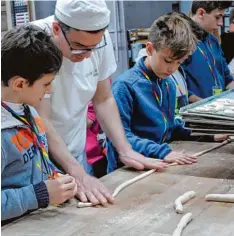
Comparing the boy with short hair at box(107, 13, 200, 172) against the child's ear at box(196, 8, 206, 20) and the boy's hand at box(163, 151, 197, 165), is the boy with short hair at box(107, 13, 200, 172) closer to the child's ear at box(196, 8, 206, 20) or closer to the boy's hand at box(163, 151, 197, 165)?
the boy's hand at box(163, 151, 197, 165)

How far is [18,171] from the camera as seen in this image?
3.92 feet

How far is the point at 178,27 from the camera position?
5.94 feet

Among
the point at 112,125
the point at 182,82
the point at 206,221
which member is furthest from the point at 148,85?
the point at 206,221

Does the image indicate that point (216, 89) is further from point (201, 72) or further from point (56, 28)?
point (56, 28)

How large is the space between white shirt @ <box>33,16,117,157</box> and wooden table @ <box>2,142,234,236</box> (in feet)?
1.31

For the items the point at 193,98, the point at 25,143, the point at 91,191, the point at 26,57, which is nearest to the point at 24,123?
the point at 25,143

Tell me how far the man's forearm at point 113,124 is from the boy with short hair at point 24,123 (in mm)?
477

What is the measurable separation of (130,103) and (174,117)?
24cm

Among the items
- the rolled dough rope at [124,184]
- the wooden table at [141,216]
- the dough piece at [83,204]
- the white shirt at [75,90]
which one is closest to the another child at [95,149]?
the white shirt at [75,90]

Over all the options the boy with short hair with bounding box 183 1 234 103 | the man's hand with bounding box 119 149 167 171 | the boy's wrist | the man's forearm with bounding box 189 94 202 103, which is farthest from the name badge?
the boy's wrist

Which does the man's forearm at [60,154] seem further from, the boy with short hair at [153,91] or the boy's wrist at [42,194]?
the boy with short hair at [153,91]

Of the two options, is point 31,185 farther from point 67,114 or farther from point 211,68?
point 211,68

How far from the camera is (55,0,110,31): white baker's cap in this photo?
4.95 feet

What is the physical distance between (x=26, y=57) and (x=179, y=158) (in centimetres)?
77
